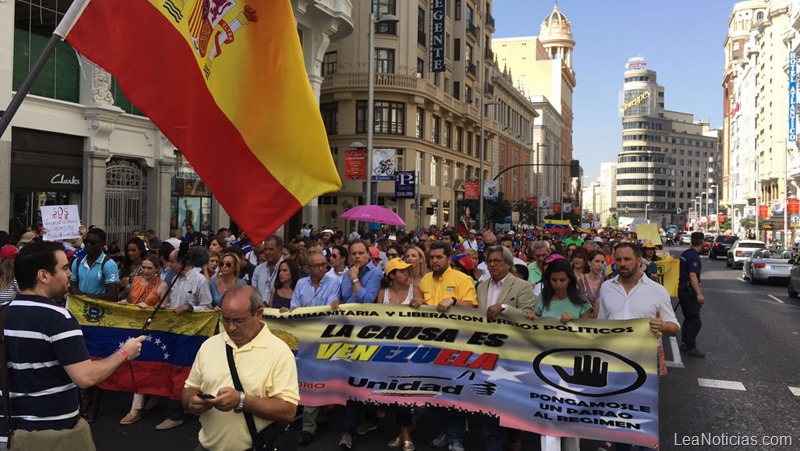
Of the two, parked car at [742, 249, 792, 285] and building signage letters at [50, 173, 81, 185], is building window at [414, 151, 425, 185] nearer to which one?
parked car at [742, 249, 792, 285]

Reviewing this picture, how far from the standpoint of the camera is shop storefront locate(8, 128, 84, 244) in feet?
52.6

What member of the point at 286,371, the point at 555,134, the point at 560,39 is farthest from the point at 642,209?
the point at 286,371

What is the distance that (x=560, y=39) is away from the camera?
134 metres

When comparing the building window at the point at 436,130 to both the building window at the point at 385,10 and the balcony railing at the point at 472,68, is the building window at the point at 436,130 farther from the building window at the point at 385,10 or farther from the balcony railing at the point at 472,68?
the balcony railing at the point at 472,68

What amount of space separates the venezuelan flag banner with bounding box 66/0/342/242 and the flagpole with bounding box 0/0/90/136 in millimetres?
100

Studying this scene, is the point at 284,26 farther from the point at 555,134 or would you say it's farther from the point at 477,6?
the point at 555,134

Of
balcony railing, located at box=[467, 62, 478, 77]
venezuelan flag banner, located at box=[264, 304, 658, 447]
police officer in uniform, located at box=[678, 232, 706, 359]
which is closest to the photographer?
venezuelan flag banner, located at box=[264, 304, 658, 447]

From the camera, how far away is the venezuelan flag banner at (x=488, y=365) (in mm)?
5027

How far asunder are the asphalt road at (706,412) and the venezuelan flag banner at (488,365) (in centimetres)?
56

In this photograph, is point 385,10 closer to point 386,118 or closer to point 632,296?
point 386,118

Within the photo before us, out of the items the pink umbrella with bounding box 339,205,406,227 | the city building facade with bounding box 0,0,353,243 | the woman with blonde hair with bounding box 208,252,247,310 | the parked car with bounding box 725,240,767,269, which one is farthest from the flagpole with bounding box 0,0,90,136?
the parked car with bounding box 725,240,767,269

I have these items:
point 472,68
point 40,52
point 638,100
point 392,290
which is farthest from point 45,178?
point 638,100

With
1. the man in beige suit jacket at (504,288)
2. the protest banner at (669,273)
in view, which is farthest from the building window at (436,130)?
the man in beige suit jacket at (504,288)

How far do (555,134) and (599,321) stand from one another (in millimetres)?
104912
